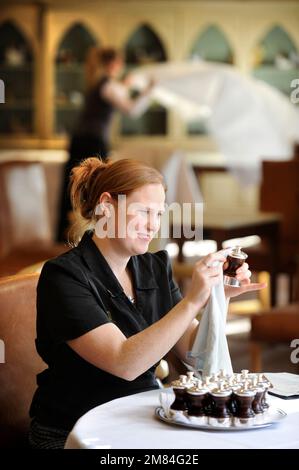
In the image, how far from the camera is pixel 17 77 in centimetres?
898

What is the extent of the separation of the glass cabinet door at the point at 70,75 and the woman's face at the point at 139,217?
7.03m

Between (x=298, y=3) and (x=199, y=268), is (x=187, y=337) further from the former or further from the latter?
(x=298, y=3)

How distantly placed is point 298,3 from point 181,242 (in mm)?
3595

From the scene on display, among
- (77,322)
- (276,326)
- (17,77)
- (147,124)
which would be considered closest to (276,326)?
(276,326)

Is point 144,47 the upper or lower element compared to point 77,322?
upper

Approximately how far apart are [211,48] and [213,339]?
23.7ft

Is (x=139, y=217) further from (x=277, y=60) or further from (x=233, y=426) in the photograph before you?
(x=277, y=60)

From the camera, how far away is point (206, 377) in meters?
1.73

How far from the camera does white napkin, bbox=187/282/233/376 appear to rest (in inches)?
73.2

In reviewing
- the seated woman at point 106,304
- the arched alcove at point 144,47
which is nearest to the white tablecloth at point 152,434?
the seated woman at point 106,304

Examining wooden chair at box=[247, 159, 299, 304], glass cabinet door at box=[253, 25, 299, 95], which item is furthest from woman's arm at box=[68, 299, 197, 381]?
glass cabinet door at box=[253, 25, 299, 95]

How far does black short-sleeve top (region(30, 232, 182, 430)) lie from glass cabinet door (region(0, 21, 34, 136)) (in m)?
7.15

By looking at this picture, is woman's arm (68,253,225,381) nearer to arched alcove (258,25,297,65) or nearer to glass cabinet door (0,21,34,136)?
arched alcove (258,25,297,65)
